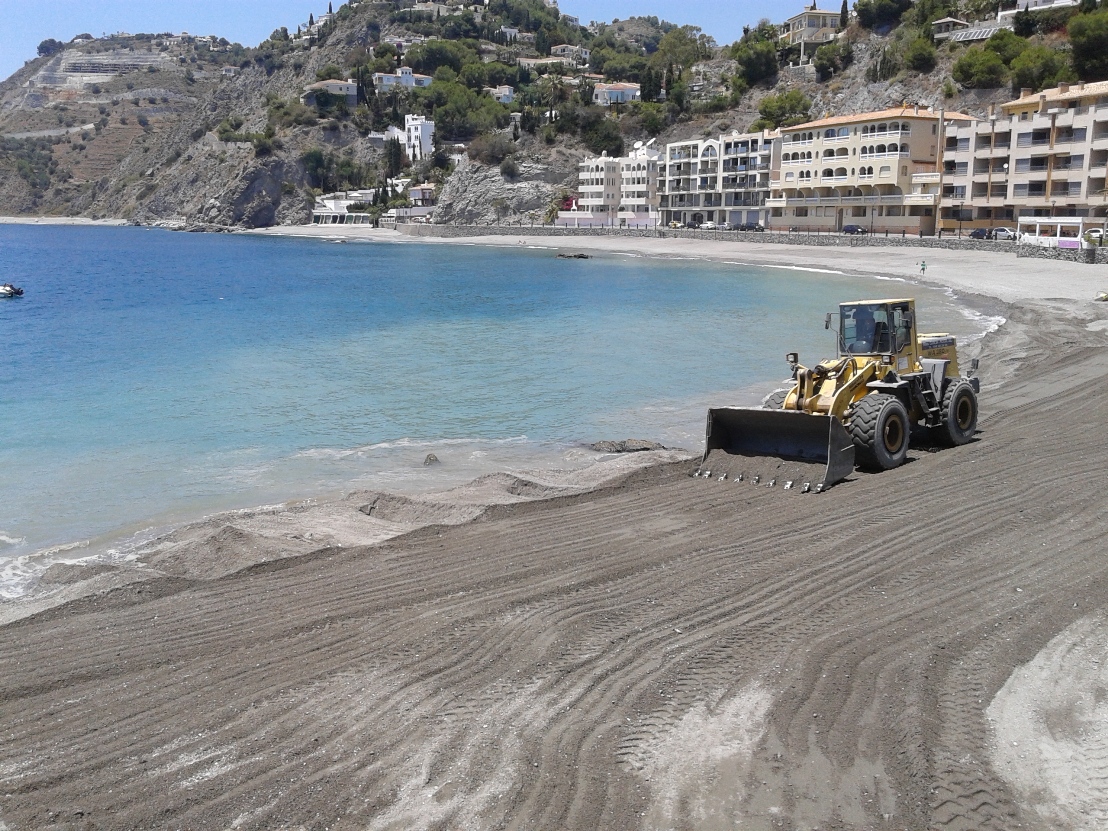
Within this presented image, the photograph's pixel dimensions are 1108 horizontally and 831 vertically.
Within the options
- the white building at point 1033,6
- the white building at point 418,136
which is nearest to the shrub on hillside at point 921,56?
the white building at point 1033,6

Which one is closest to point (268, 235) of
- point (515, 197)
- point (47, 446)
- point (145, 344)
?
point (515, 197)

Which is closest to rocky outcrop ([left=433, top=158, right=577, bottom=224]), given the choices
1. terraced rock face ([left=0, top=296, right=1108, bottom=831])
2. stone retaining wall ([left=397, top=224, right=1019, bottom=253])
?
stone retaining wall ([left=397, top=224, right=1019, bottom=253])

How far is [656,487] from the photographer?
12.8m

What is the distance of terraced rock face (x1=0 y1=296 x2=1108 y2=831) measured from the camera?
215 inches

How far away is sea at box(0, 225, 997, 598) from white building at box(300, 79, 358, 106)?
4809 inches

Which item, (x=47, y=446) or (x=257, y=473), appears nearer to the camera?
(x=257, y=473)

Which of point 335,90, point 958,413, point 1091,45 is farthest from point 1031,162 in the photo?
point 335,90

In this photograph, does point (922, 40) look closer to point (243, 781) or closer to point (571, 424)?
point (571, 424)

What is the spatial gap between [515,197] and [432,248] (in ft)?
62.3

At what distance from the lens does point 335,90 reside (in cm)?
17250

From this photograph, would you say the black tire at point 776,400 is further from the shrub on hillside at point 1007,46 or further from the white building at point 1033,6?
the white building at point 1033,6

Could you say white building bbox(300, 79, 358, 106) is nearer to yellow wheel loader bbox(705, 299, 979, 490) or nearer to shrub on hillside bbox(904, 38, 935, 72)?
shrub on hillside bbox(904, 38, 935, 72)

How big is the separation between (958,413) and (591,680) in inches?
398

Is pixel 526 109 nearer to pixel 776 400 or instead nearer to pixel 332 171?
pixel 332 171
